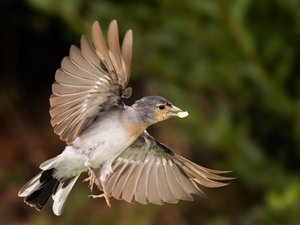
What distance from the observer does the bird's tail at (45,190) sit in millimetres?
3006

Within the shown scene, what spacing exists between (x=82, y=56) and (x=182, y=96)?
2245 mm

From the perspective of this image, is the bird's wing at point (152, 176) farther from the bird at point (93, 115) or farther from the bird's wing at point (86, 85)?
the bird's wing at point (86, 85)

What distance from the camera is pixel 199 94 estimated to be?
6.11 metres

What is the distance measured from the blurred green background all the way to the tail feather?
64.7 inches

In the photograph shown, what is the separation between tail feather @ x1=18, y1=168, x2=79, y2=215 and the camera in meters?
3.01

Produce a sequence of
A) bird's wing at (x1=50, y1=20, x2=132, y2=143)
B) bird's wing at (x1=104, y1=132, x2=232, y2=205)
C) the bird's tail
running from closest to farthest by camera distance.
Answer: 1. bird's wing at (x1=50, y1=20, x2=132, y2=143)
2. the bird's tail
3. bird's wing at (x1=104, y1=132, x2=232, y2=205)

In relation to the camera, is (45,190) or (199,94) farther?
(199,94)

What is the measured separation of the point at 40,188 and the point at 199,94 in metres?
3.18

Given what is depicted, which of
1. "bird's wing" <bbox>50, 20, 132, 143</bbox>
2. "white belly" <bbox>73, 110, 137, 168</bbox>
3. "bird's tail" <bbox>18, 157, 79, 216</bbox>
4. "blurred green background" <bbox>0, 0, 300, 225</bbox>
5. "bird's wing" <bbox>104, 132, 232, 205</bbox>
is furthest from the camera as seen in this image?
"blurred green background" <bbox>0, 0, 300, 225</bbox>

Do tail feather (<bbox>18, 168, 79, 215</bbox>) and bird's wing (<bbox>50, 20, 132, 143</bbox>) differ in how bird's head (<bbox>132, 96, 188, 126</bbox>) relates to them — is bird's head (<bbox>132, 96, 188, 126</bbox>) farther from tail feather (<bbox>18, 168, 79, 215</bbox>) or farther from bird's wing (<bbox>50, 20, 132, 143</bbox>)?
tail feather (<bbox>18, 168, 79, 215</bbox>)

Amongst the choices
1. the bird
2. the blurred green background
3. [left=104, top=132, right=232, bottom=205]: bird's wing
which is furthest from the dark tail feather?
the blurred green background

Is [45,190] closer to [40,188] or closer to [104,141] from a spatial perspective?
[40,188]

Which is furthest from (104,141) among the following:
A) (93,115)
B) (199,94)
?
(199,94)

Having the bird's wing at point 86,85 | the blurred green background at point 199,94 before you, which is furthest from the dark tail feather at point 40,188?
the blurred green background at point 199,94
